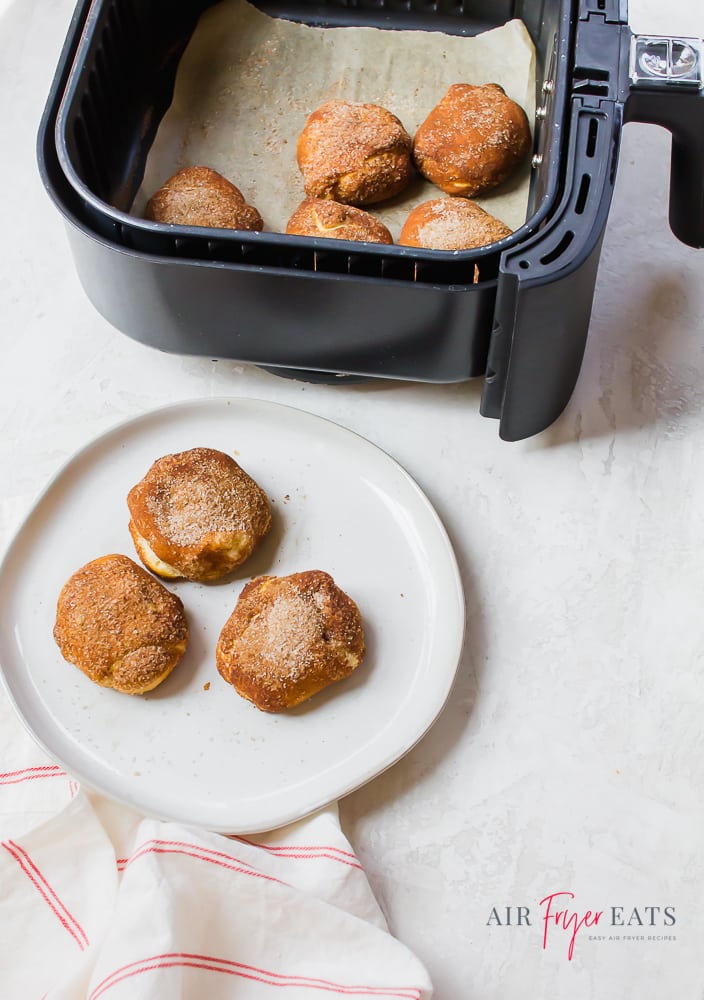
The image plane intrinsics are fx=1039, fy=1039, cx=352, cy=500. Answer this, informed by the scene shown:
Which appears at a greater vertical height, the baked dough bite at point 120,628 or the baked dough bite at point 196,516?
the baked dough bite at point 196,516

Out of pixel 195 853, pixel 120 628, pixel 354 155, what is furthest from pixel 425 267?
pixel 195 853

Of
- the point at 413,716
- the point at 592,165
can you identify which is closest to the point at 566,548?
the point at 413,716

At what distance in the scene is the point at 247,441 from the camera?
981mm

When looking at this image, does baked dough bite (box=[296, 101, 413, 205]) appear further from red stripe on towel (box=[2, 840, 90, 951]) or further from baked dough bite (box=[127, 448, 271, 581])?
red stripe on towel (box=[2, 840, 90, 951])

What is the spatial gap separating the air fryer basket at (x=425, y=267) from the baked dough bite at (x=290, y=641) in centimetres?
23

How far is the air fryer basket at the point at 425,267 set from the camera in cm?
85

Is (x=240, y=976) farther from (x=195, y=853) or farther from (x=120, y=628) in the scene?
(x=120, y=628)

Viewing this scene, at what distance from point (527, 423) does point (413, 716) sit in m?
0.30

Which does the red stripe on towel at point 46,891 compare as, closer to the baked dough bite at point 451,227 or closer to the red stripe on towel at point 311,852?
the red stripe on towel at point 311,852

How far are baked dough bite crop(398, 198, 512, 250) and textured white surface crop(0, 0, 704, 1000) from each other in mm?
147

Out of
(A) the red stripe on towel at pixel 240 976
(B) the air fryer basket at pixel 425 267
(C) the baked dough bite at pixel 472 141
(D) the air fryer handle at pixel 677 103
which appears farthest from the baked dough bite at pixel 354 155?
(A) the red stripe on towel at pixel 240 976

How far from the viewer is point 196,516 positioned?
34.5 inches

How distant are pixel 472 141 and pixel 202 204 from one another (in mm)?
281

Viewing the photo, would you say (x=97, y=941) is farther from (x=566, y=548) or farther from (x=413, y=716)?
(x=566, y=548)
